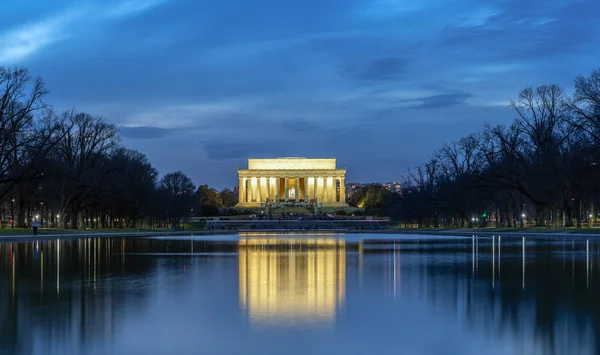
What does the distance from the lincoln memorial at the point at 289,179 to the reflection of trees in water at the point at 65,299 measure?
14028cm

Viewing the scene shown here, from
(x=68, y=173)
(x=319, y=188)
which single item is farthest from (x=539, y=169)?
(x=319, y=188)

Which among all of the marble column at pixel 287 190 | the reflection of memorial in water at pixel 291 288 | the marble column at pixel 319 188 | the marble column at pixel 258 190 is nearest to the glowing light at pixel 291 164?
the marble column at pixel 287 190

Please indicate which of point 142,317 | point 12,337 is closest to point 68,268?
point 142,317

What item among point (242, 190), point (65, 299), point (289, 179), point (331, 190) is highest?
point (289, 179)

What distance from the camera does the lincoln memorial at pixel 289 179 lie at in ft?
558

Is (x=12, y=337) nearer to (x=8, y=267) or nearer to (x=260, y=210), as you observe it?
(x=8, y=267)

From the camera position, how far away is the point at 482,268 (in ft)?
87.1

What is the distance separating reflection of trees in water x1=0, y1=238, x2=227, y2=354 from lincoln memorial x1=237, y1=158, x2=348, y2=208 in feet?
460

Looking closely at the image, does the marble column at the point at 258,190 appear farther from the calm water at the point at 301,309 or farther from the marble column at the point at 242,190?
the calm water at the point at 301,309

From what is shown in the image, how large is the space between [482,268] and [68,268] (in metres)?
13.7

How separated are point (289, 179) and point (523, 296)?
158m

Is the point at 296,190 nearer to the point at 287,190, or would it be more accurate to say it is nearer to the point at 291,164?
the point at 287,190

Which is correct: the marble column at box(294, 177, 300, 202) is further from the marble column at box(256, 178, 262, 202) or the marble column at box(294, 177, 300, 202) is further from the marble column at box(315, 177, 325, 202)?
the marble column at box(256, 178, 262, 202)

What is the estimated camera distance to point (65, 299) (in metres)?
17.3
